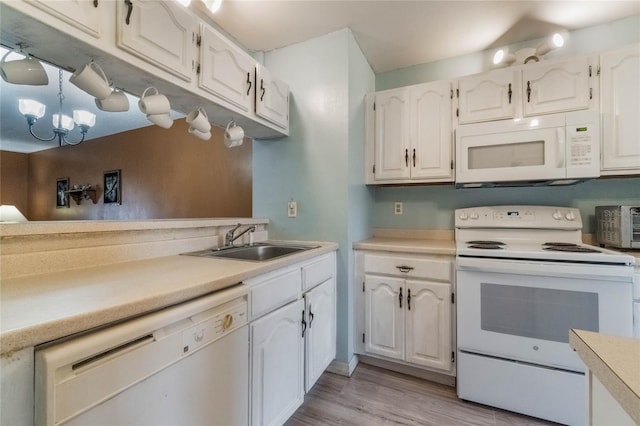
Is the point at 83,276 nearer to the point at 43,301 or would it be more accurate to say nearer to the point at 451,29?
the point at 43,301

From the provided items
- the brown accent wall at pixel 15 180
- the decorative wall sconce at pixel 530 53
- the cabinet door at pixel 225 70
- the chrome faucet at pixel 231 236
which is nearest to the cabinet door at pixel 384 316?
the chrome faucet at pixel 231 236

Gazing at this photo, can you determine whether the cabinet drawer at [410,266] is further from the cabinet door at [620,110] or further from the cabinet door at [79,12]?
the cabinet door at [79,12]

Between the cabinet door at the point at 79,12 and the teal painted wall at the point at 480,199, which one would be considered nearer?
the cabinet door at the point at 79,12

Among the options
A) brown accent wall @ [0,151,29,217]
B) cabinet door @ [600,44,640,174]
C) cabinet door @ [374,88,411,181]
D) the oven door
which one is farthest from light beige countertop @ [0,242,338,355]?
brown accent wall @ [0,151,29,217]

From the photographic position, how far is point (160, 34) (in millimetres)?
1115

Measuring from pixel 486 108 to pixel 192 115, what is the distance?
1.91m

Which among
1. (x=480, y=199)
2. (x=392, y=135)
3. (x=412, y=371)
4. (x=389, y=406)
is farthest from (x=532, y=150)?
(x=389, y=406)

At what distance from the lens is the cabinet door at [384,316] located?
1.87m

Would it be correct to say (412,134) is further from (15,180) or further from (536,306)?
(15,180)

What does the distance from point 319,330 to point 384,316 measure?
1.77 ft

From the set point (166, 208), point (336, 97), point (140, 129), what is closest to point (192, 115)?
point (336, 97)

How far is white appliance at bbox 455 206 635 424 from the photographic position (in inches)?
54.8

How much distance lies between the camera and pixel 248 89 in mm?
1603

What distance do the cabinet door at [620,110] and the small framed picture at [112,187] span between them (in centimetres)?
578
